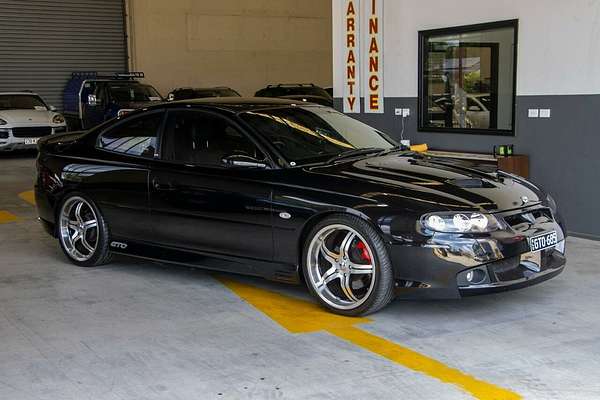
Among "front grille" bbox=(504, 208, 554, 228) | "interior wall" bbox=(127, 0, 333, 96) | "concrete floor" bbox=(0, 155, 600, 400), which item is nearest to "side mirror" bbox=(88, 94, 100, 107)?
"interior wall" bbox=(127, 0, 333, 96)

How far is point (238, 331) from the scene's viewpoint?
479 centimetres

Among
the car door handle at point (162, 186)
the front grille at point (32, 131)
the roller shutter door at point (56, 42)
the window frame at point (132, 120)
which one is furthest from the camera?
the roller shutter door at point (56, 42)

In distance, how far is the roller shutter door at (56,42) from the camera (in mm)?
22906

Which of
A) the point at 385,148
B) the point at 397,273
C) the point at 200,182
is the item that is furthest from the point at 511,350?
the point at 200,182

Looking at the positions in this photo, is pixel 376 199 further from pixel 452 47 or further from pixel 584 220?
pixel 452 47

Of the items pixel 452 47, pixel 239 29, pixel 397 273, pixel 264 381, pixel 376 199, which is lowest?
pixel 264 381

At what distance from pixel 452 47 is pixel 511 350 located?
18.3 feet

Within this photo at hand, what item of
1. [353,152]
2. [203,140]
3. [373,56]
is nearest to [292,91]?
[373,56]

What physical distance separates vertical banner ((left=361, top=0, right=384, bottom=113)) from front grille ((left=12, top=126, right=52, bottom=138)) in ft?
30.6

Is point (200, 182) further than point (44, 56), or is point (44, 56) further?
point (44, 56)

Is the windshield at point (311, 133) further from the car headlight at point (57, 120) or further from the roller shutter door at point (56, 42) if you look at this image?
the roller shutter door at point (56, 42)

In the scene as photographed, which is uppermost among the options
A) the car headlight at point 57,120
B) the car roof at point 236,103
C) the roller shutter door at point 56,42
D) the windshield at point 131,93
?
the roller shutter door at point 56,42

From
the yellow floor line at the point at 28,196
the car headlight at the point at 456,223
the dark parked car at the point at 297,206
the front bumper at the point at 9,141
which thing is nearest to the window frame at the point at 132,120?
the dark parked car at the point at 297,206

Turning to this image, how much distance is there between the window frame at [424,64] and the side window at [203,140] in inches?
154
